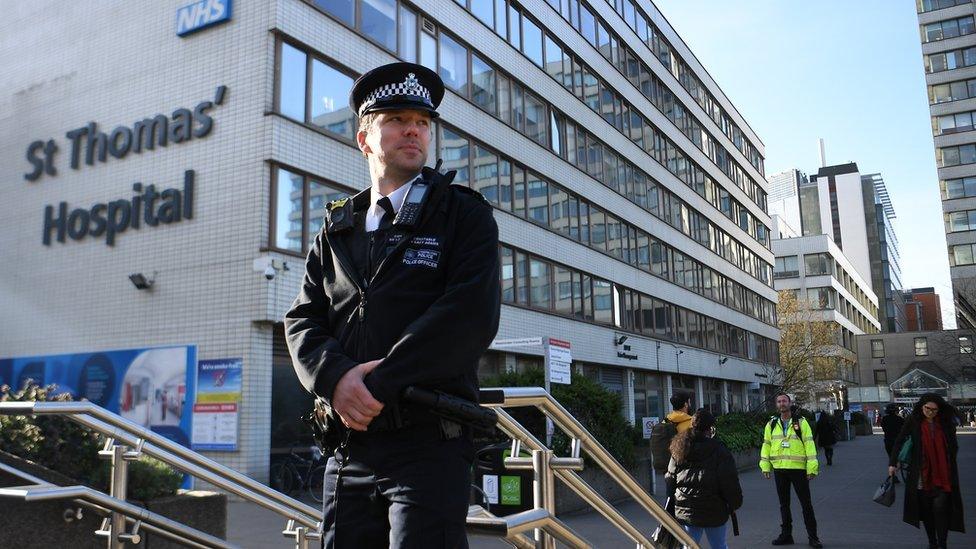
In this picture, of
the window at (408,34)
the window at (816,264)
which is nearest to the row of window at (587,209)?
the window at (408,34)

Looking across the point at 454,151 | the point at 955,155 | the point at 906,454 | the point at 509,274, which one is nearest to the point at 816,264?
the point at 955,155

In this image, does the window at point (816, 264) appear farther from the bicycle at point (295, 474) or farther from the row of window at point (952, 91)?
the bicycle at point (295, 474)

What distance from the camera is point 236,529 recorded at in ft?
33.5

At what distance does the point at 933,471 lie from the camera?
865 cm

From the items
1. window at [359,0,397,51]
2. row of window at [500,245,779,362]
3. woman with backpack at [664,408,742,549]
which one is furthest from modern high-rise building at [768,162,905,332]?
woman with backpack at [664,408,742,549]

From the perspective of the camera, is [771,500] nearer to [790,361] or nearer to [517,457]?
[517,457]

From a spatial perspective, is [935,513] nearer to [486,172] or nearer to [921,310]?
[486,172]

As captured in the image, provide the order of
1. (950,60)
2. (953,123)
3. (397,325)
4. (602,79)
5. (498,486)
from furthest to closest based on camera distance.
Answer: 1. (950,60)
2. (953,123)
3. (602,79)
4. (498,486)
5. (397,325)

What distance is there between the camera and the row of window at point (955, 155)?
6775 centimetres

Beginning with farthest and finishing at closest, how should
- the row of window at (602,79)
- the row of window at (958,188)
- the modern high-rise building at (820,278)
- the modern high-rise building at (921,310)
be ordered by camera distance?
the modern high-rise building at (921,310) → the modern high-rise building at (820,278) → the row of window at (958,188) → the row of window at (602,79)

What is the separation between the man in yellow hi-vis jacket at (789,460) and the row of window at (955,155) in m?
68.9

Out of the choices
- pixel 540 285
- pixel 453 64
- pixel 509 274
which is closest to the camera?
pixel 453 64

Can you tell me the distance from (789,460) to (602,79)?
2479cm

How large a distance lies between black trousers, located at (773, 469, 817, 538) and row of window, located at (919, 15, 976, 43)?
7401 cm
